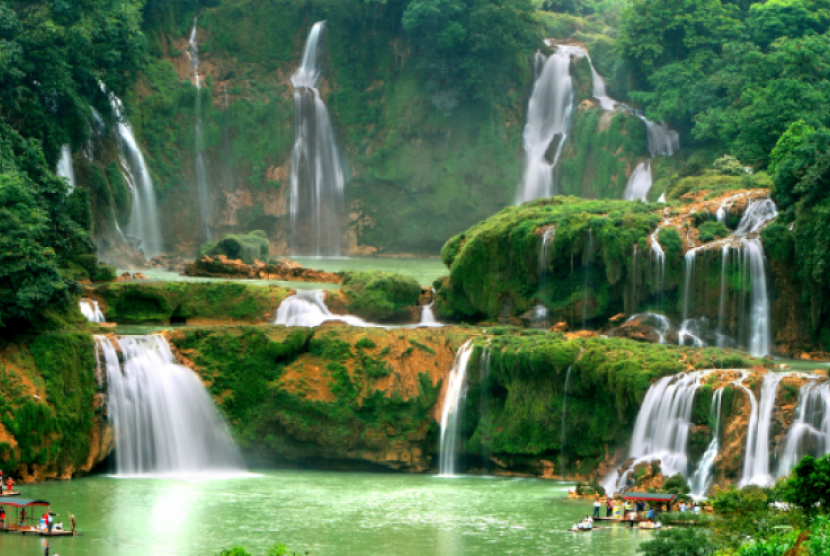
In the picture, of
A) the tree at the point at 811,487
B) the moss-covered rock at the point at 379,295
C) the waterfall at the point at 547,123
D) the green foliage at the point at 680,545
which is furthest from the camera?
the waterfall at the point at 547,123

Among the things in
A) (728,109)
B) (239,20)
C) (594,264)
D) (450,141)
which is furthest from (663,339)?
(239,20)

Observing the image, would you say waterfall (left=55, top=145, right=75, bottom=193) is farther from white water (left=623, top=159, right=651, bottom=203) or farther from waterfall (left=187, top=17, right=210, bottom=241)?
white water (left=623, top=159, right=651, bottom=203)

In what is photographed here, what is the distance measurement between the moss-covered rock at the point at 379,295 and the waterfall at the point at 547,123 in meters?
27.1

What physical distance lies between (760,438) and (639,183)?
35000 mm

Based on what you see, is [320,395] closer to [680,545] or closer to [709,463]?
[709,463]

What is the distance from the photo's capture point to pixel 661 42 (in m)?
73.9

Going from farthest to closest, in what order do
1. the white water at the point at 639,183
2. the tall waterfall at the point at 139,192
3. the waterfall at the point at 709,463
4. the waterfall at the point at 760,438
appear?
1. the white water at the point at 639,183
2. the tall waterfall at the point at 139,192
3. the waterfall at the point at 709,463
4. the waterfall at the point at 760,438

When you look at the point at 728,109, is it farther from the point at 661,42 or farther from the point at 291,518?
the point at 291,518

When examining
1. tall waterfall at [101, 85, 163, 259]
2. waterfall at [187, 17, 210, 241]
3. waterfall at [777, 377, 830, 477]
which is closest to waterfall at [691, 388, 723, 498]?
waterfall at [777, 377, 830, 477]

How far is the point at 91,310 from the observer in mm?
47562

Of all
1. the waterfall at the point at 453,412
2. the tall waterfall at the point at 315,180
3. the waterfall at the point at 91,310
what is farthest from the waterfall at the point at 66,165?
the waterfall at the point at 453,412

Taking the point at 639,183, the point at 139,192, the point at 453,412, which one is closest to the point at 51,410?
the point at 453,412

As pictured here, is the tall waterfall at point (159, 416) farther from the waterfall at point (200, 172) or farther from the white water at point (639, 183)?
the waterfall at point (200, 172)

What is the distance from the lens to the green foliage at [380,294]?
50938 mm
